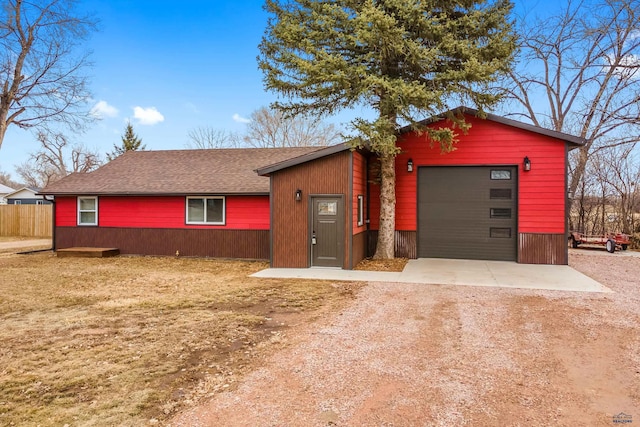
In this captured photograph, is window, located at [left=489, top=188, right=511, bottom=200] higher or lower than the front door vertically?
higher

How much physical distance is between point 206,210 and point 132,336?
297 inches

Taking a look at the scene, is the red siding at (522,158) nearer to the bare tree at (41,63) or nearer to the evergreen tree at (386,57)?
the evergreen tree at (386,57)

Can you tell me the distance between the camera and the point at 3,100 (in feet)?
51.0

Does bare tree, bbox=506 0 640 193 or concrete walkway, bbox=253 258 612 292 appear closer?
concrete walkway, bbox=253 258 612 292

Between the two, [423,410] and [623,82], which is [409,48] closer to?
[423,410]

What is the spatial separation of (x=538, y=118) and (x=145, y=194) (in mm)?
17450

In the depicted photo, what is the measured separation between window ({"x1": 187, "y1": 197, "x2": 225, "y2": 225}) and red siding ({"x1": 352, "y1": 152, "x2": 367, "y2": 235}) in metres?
4.24

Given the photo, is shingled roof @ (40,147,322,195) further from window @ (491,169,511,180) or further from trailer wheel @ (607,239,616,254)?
trailer wheel @ (607,239,616,254)

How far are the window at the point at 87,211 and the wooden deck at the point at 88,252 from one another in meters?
1.07

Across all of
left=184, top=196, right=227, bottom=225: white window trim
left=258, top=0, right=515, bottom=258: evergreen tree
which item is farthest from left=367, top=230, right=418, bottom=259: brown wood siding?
left=184, top=196, right=227, bottom=225: white window trim

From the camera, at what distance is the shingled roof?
11.7 meters

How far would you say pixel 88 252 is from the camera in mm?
11922

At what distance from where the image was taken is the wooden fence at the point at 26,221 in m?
20.0

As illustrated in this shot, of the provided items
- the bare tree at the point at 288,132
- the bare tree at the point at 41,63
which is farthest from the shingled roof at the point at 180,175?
the bare tree at the point at 288,132
